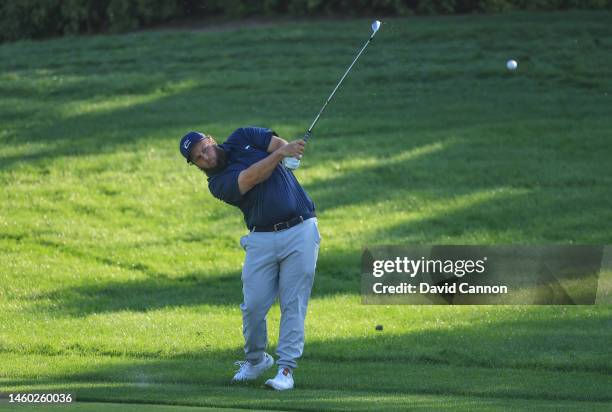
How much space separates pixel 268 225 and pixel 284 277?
41cm

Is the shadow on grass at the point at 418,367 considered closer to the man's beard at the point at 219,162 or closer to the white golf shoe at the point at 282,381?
the white golf shoe at the point at 282,381

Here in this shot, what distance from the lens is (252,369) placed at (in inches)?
376

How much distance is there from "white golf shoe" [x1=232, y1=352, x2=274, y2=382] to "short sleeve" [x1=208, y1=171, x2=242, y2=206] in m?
1.35

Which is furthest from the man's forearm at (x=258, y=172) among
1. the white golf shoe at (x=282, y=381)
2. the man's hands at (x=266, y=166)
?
the white golf shoe at (x=282, y=381)

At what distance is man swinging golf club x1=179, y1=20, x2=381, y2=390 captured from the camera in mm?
8883

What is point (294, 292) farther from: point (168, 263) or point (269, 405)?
point (168, 263)

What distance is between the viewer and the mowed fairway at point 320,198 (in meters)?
10.6

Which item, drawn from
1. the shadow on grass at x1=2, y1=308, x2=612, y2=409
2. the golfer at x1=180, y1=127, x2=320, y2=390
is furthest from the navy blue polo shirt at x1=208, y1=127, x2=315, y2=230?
the shadow on grass at x1=2, y1=308, x2=612, y2=409

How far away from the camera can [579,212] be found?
55.8ft

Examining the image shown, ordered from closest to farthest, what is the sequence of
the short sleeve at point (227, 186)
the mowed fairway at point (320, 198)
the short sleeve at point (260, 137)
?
the short sleeve at point (227, 186)
the short sleeve at point (260, 137)
the mowed fairway at point (320, 198)

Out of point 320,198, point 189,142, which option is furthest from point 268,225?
point 320,198

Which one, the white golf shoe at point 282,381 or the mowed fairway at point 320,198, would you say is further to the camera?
the mowed fairway at point 320,198

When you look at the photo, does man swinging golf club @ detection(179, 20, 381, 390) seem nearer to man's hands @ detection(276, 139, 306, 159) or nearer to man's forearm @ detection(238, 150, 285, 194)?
man's forearm @ detection(238, 150, 285, 194)

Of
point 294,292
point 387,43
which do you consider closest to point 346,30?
point 387,43
